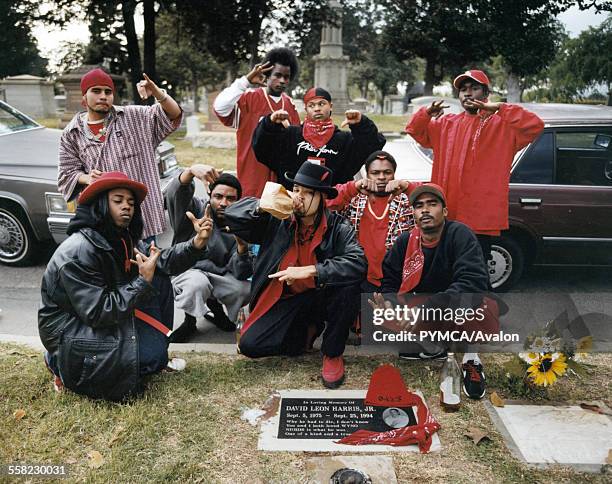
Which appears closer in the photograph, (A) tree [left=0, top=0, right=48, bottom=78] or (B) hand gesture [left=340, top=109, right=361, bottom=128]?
(B) hand gesture [left=340, top=109, right=361, bottom=128]

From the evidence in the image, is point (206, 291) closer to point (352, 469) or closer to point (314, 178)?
point (314, 178)

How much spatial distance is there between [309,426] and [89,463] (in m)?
1.15

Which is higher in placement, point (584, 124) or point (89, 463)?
point (584, 124)

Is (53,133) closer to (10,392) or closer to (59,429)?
(10,392)

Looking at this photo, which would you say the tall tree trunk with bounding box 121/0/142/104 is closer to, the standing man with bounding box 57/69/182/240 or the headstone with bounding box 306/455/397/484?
the standing man with bounding box 57/69/182/240

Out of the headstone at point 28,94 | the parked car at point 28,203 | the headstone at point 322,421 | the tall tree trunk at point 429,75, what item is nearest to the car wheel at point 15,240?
the parked car at point 28,203

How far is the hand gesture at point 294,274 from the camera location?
3193 millimetres

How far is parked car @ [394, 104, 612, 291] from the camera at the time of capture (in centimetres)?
477

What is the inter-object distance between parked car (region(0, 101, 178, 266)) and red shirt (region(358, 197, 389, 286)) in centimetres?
295

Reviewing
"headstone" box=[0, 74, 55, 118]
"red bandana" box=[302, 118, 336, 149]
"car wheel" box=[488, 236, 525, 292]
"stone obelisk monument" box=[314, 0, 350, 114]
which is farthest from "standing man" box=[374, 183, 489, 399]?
"stone obelisk monument" box=[314, 0, 350, 114]

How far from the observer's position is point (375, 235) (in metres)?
4.00

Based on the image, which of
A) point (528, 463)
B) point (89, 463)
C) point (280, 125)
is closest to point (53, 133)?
point (280, 125)

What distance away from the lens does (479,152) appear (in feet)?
12.8

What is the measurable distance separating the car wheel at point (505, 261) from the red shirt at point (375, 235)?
1.48 m
